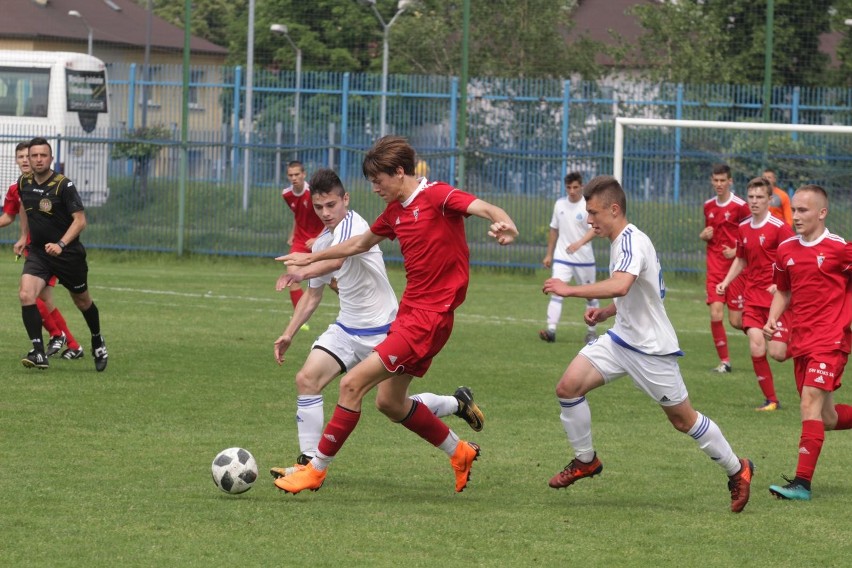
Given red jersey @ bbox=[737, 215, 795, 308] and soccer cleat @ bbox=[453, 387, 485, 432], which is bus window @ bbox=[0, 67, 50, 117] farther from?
soccer cleat @ bbox=[453, 387, 485, 432]

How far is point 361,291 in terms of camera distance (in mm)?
8195

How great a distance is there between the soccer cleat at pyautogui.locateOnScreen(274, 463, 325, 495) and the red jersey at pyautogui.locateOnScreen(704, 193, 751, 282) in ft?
23.7

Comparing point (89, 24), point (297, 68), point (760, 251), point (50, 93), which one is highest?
point (89, 24)

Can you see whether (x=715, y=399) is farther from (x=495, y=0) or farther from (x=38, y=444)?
(x=495, y=0)

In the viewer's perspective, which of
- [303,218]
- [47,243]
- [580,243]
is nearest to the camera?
[47,243]

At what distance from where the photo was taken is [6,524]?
643 centimetres

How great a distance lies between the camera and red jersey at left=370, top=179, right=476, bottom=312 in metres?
7.21

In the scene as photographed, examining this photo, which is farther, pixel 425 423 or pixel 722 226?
pixel 722 226

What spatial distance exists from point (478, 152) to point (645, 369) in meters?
17.2

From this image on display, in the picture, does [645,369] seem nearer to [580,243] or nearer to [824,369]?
[824,369]

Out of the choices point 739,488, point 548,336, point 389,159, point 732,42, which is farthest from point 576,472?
point 732,42

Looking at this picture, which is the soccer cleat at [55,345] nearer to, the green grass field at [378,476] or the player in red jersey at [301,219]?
the green grass field at [378,476]

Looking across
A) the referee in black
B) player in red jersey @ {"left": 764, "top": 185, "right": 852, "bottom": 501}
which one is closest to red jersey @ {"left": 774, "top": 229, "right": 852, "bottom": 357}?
player in red jersey @ {"left": 764, "top": 185, "right": 852, "bottom": 501}

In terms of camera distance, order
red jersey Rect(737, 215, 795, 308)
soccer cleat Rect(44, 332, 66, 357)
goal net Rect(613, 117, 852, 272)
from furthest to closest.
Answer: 1. goal net Rect(613, 117, 852, 272)
2. soccer cleat Rect(44, 332, 66, 357)
3. red jersey Rect(737, 215, 795, 308)
